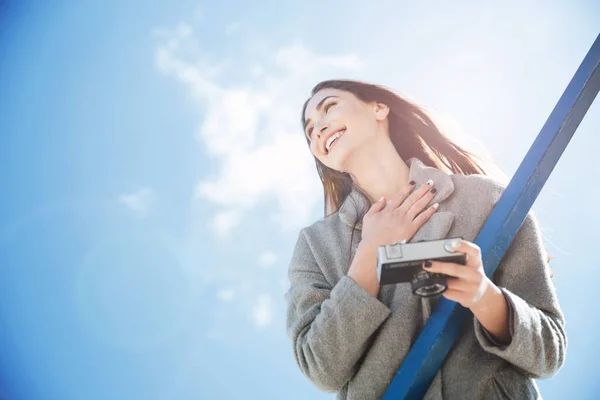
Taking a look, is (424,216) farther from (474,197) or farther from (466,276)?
(466,276)

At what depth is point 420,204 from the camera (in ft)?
9.11

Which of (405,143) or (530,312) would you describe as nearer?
(530,312)

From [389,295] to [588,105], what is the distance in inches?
50.6

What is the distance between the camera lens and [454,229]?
265 cm

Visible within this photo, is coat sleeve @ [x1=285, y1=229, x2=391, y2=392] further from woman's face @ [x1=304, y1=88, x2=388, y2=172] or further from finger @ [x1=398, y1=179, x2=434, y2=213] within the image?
woman's face @ [x1=304, y1=88, x2=388, y2=172]

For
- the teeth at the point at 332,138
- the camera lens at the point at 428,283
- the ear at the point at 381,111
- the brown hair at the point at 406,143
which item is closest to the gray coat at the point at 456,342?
the camera lens at the point at 428,283

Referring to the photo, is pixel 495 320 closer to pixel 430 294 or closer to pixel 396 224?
pixel 430 294

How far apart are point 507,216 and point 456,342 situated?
1.95 ft

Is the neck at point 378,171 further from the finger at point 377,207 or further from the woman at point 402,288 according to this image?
the finger at point 377,207

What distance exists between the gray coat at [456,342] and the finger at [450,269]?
0.34m

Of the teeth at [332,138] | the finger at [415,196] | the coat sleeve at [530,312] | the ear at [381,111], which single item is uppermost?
the ear at [381,111]

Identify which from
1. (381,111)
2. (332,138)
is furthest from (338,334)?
(381,111)

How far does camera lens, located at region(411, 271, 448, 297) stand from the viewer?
1.79 metres

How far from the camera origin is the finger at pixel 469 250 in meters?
1.79
